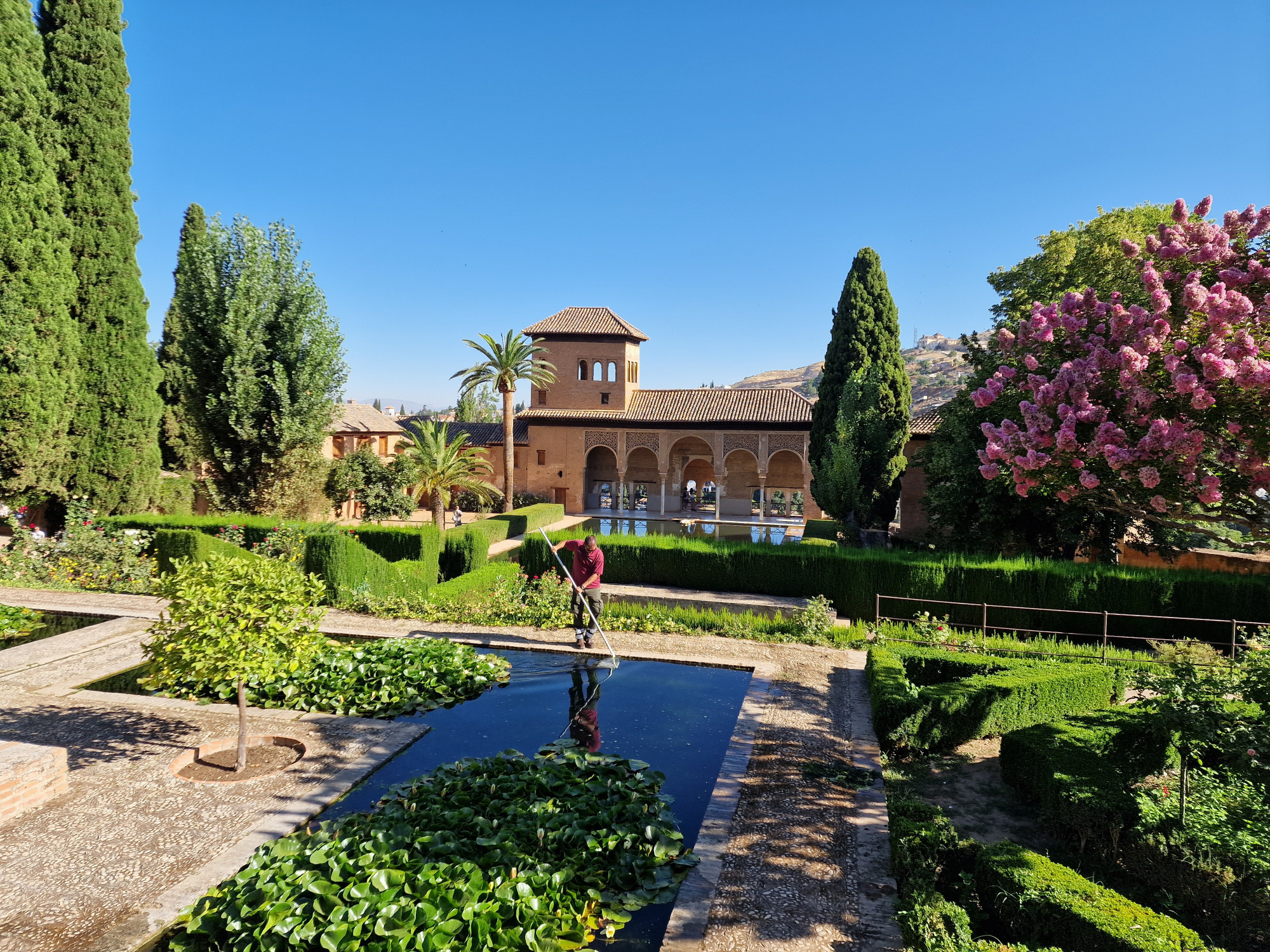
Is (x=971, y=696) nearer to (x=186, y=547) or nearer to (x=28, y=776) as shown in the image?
(x=28, y=776)

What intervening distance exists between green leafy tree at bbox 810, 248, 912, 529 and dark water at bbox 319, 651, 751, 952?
1253 centimetres

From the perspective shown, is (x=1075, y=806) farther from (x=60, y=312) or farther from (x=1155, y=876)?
(x=60, y=312)

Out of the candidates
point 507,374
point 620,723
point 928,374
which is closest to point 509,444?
point 507,374

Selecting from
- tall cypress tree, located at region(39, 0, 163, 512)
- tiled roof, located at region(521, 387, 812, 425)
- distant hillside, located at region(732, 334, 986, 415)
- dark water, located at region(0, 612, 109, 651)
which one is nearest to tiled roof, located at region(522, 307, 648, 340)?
tiled roof, located at region(521, 387, 812, 425)

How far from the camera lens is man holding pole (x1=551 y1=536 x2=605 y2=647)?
10.5 m

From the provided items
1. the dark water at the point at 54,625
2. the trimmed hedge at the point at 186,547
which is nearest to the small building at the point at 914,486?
the trimmed hedge at the point at 186,547

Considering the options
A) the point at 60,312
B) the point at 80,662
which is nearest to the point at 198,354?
the point at 60,312

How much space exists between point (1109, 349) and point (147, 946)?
7810 mm

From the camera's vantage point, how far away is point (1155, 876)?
205 inches

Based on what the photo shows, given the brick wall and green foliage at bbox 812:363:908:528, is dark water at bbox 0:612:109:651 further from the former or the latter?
green foliage at bbox 812:363:908:528

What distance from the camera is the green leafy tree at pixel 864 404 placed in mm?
21234

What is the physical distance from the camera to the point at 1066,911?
4.14 meters

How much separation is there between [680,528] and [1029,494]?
Answer: 54.1ft

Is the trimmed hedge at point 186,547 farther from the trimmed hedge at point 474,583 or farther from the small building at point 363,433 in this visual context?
the small building at point 363,433
